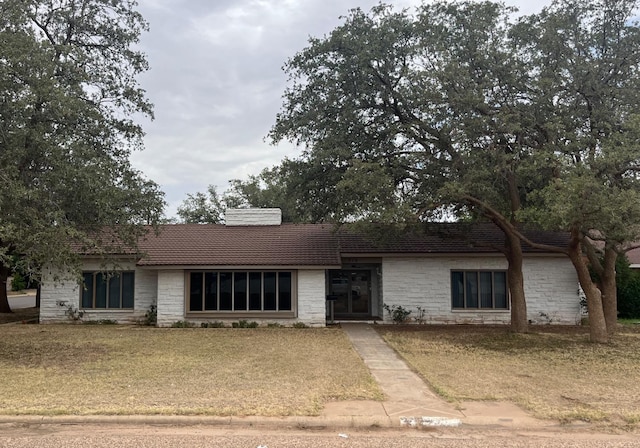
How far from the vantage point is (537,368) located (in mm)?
11125

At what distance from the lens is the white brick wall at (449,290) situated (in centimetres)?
2022

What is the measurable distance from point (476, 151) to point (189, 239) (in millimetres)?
12564

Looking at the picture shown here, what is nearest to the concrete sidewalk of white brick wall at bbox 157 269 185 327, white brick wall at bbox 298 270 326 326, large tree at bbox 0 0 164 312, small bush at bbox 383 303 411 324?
large tree at bbox 0 0 164 312

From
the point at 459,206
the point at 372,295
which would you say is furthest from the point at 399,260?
the point at 459,206

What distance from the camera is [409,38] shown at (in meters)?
15.7

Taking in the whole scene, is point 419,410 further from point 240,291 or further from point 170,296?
point 170,296

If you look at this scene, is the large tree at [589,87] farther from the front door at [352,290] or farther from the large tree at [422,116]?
the front door at [352,290]

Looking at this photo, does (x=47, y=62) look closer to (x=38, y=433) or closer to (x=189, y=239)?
A: (x=38, y=433)

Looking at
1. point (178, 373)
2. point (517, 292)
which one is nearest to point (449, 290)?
point (517, 292)

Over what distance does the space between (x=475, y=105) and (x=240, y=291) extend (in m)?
10.8

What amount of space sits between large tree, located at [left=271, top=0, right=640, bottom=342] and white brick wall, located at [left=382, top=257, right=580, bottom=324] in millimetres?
4392

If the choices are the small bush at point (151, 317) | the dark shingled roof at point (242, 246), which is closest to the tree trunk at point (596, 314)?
the dark shingled roof at point (242, 246)

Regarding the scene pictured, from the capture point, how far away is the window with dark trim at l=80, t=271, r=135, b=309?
2039 centimetres

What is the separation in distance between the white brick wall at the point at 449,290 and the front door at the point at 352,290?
2000 mm
